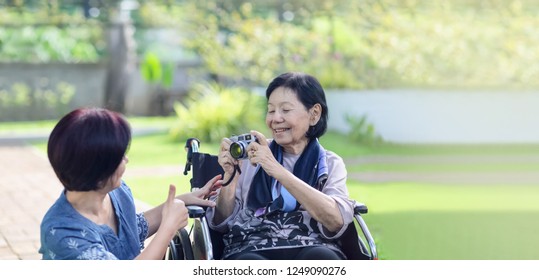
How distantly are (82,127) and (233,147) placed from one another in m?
0.69

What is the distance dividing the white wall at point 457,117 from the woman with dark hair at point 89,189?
9.97m

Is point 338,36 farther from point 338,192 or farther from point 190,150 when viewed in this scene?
point 338,192

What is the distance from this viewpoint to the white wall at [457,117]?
12406mm

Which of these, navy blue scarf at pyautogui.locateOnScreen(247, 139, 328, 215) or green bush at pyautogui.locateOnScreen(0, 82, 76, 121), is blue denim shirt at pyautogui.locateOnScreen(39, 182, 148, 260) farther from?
green bush at pyautogui.locateOnScreen(0, 82, 76, 121)

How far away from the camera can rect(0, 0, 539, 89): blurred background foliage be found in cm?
1316

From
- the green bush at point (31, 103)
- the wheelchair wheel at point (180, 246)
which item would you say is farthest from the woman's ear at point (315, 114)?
the green bush at point (31, 103)

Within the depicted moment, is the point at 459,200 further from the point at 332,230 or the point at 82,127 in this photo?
the point at 82,127

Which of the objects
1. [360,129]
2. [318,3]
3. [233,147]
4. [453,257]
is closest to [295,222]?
[233,147]

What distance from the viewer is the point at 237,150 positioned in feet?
9.84

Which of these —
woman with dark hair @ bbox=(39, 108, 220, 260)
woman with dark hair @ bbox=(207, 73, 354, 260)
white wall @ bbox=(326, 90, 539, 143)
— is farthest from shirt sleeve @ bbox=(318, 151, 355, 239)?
white wall @ bbox=(326, 90, 539, 143)

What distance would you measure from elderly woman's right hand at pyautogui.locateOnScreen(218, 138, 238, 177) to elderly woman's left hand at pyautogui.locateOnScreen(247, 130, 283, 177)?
0.16 meters

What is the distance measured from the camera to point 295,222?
10.0 ft

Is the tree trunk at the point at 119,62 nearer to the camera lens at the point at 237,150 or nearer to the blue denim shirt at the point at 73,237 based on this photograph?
the camera lens at the point at 237,150
